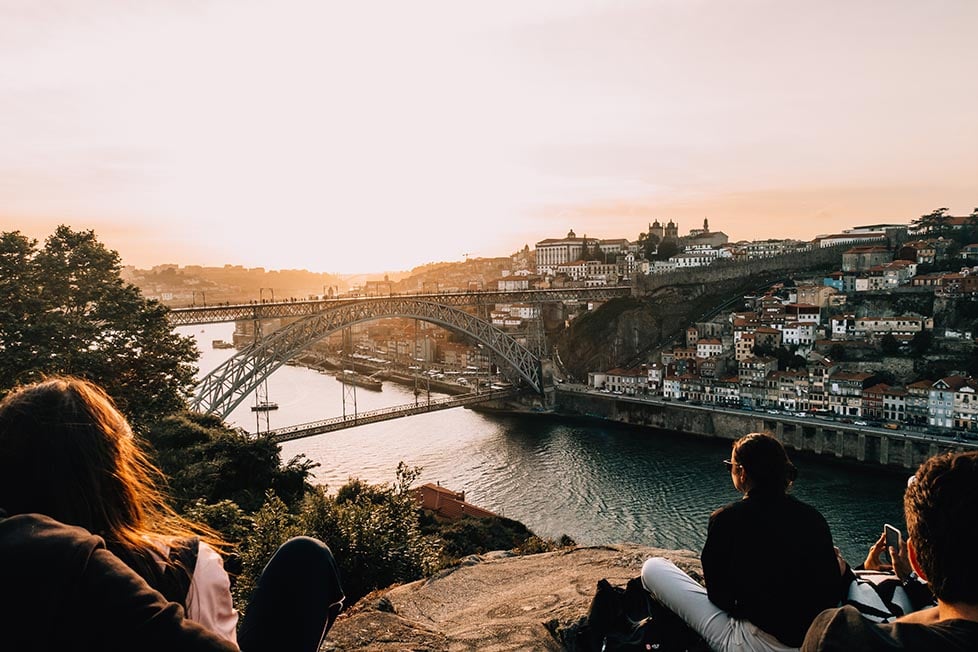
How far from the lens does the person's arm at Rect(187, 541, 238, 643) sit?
0.73 meters

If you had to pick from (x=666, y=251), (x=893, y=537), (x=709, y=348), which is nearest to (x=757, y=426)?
(x=709, y=348)

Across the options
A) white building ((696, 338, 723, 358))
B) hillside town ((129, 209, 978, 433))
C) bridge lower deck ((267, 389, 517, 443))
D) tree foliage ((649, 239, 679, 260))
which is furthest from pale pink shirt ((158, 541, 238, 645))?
tree foliage ((649, 239, 679, 260))

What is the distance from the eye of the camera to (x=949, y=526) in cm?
73

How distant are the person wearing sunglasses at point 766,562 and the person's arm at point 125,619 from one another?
3.90 ft

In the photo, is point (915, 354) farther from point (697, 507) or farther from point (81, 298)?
point (81, 298)

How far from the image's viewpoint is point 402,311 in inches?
840

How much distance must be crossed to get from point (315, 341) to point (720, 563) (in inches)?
677

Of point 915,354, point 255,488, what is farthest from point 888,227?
point 255,488

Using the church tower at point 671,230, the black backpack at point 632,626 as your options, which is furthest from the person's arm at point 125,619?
the church tower at point 671,230

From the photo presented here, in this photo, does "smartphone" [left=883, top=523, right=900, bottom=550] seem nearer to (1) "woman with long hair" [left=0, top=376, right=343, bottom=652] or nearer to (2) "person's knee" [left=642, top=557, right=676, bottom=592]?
(2) "person's knee" [left=642, top=557, right=676, bottom=592]

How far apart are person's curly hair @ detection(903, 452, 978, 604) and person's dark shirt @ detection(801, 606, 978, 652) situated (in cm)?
5

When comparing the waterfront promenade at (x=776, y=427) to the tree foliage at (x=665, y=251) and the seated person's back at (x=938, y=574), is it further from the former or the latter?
the tree foliage at (x=665, y=251)

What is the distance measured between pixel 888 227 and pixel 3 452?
4573 cm

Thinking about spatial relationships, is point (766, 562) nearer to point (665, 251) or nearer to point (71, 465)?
point (71, 465)
